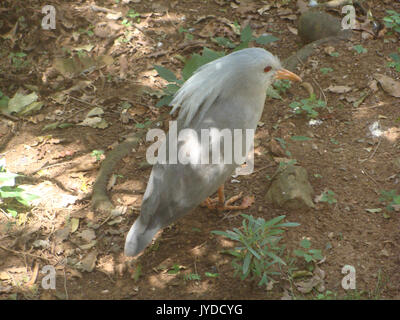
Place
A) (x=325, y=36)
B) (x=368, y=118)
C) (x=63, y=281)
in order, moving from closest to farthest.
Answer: (x=63, y=281), (x=368, y=118), (x=325, y=36)

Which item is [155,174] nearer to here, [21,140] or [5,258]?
[5,258]

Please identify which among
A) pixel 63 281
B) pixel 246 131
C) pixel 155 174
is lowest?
pixel 63 281

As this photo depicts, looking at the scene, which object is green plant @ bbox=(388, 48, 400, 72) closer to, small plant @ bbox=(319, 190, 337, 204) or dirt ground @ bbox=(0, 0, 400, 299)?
dirt ground @ bbox=(0, 0, 400, 299)

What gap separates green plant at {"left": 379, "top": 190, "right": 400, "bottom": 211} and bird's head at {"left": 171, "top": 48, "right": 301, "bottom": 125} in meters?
1.48

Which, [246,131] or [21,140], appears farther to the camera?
[21,140]

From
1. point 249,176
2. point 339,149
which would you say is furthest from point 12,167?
point 339,149

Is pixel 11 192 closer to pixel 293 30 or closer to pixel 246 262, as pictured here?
pixel 246 262

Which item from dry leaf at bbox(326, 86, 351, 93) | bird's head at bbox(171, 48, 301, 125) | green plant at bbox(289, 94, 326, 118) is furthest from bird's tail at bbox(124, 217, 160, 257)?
dry leaf at bbox(326, 86, 351, 93)

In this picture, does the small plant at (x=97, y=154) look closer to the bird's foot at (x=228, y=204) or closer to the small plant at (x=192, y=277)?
the bird's foot at (x=228, y=204)

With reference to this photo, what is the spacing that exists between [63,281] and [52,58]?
3.55m

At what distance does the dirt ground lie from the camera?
11.7 feet

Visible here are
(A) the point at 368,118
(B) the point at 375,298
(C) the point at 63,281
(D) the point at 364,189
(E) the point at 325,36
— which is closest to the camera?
(B) the point at 375,298

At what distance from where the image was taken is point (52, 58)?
6012 millimetres

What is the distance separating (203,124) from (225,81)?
0.44 metres
